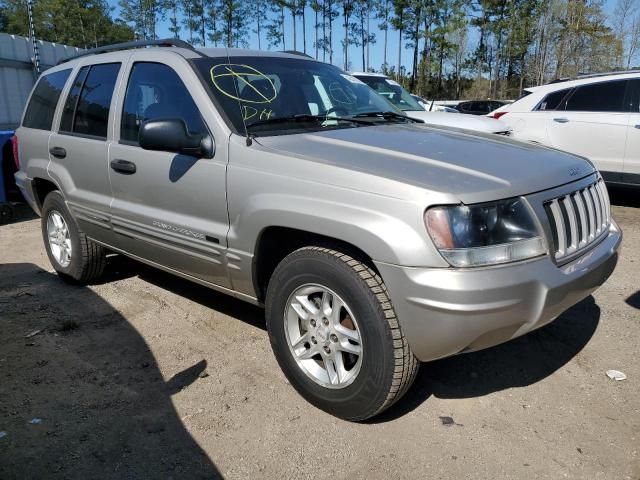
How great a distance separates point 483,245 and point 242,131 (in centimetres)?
151

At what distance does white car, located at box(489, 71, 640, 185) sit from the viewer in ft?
23.6

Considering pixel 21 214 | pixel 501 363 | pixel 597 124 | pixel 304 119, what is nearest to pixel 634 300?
pixel 501 363

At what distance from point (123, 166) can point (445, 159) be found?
2.22m

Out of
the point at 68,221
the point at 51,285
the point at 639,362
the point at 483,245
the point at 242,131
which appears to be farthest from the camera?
the point at 51,285

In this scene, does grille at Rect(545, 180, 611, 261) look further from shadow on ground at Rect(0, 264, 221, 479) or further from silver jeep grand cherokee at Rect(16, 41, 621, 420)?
shadow on ground at Rect(0, 264, 221, 479)

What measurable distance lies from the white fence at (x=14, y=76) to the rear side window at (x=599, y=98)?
41.2 feet

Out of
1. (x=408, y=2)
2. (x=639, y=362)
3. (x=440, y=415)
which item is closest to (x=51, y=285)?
(x=440, y=415)

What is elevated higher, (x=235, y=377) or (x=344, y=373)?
(x=344, y=373)

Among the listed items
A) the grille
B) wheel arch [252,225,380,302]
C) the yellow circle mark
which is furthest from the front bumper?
the yellow circle mark

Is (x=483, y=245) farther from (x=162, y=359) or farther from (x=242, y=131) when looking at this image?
(x=162, y=359)

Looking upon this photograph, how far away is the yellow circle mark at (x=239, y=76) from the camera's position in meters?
3.32

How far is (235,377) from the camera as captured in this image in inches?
130

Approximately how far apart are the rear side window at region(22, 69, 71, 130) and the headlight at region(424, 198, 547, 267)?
3.77 meters

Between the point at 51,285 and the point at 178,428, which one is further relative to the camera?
the point at 51,285
